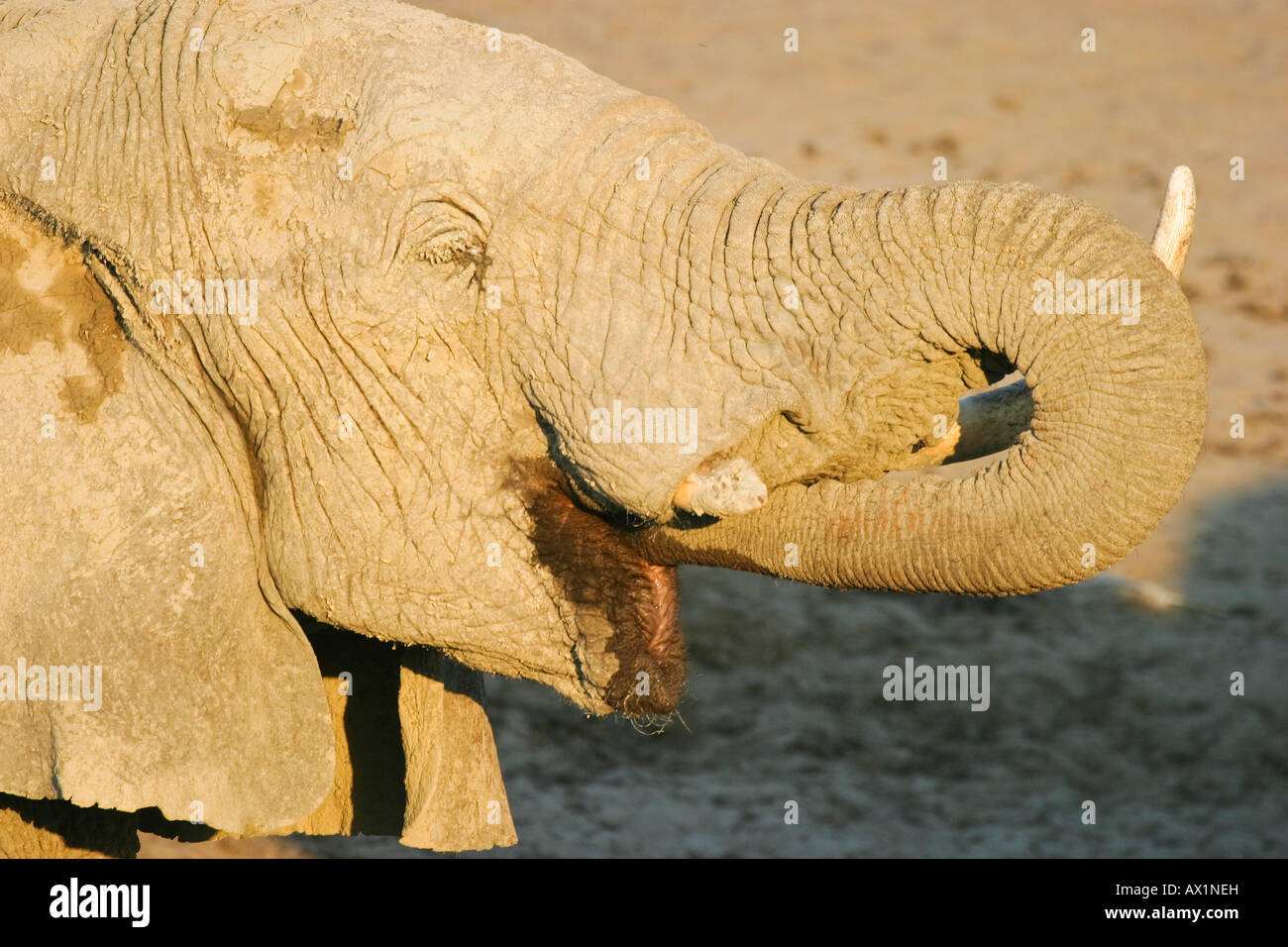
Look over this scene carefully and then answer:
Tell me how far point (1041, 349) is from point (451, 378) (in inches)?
36.5

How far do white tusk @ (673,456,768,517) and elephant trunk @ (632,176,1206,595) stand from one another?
0.28m

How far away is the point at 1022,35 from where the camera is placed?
9.25m

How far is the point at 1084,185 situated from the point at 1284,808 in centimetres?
341

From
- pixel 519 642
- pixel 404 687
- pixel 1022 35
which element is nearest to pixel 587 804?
pixel 404 687

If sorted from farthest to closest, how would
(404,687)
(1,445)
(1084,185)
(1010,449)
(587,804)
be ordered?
(1084,185) → (587,804) → (404,687) → (1,445) → (1010,449)

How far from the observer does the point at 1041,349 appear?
2.39m

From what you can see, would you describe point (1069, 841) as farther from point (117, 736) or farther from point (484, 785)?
point (117, 736)

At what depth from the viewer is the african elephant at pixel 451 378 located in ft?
8.04

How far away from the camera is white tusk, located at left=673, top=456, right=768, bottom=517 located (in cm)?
248

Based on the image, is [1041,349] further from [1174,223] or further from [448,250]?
[448,250]
